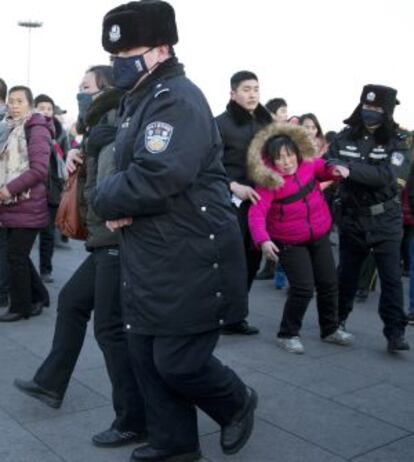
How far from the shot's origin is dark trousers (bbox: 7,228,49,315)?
578 centimetres

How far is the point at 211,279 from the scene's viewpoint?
2.96 metres

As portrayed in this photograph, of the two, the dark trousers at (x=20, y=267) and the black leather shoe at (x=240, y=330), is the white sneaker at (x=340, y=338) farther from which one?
the dark trousers at (x=20, y=267)

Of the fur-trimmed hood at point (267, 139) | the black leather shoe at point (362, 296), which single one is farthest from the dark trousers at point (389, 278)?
the black leather shoe at point (362, 296)

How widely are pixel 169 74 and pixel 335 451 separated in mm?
1893

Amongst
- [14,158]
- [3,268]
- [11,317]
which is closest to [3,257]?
[3,268]

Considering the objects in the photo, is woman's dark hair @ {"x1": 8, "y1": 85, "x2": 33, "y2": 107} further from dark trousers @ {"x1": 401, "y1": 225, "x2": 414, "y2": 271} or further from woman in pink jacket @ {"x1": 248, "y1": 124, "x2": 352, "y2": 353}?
dark trousers @ {"x1": 401, "y1": 225, "x2": 414, "y2": 271}

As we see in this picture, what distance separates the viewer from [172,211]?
2.88 m

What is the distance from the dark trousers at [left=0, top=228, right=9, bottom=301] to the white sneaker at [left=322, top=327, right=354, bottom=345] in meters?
2.73

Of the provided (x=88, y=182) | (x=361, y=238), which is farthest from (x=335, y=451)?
(x=361, y=238)

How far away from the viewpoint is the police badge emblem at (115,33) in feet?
9.59

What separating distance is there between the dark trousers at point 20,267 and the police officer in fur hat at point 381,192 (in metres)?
2.52

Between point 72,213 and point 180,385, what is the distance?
1.20 meters

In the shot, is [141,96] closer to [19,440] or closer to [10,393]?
[19,440]

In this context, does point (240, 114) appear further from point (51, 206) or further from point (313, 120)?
point (313, 120)
